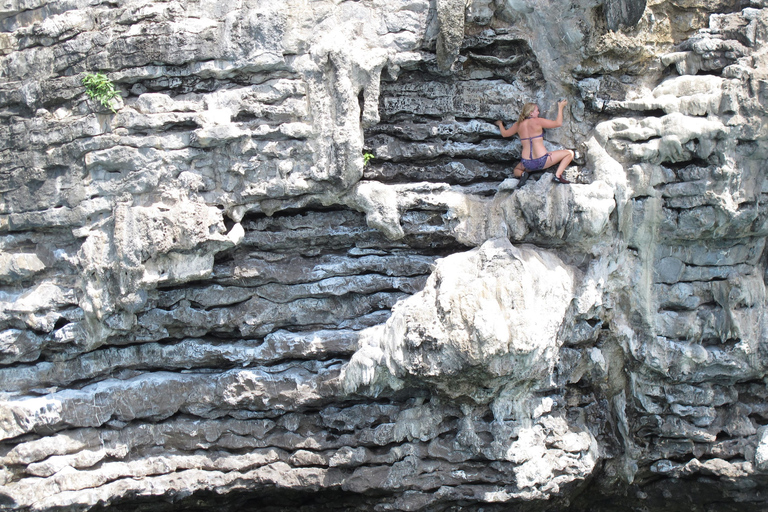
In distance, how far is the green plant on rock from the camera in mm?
4906

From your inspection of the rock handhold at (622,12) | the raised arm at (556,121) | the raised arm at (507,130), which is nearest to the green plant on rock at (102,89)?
the raised arm at (507,130)

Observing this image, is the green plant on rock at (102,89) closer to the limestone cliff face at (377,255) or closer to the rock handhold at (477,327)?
the limestone cliff face at (377,255)

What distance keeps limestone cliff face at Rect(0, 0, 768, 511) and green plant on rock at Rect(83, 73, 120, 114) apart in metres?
0.07

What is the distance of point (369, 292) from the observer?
17.5 ft

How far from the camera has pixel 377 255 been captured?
5.33 m

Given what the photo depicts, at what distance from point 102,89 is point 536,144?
3.36m

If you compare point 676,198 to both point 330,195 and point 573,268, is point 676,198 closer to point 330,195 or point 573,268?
point 573,268

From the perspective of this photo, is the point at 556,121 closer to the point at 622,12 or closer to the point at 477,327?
the point at 622,12

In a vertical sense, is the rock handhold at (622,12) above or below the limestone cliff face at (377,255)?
above

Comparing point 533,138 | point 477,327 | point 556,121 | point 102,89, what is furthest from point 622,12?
point 102,89

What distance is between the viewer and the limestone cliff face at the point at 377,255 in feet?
15.8

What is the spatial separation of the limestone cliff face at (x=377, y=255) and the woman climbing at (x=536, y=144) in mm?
201

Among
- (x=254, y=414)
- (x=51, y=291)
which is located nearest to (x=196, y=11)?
(x=51, y=291)

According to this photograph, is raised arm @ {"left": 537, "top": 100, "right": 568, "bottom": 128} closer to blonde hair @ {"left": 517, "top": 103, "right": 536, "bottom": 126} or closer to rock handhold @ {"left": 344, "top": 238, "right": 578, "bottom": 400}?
blonde hair @ {"left": 517, "top": 103, "right": 536, "bottom": 126}
